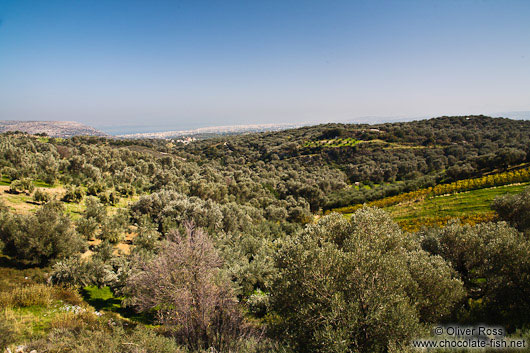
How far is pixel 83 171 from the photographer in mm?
39406

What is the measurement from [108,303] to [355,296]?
1445cm

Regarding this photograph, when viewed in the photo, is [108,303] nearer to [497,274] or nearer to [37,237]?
[37,237]

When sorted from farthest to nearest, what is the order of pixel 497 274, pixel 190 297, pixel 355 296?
pixel 497 274
pixel 190 297
pixel 355 296

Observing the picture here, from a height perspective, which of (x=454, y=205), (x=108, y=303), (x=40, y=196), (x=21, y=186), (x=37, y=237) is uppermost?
(x=21, y=186)

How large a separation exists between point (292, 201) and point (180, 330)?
47568 mm

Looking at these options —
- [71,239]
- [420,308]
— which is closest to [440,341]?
[420,308]

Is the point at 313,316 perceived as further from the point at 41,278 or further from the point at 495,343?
the point at 41,278

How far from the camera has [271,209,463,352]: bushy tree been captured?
28.5 ft

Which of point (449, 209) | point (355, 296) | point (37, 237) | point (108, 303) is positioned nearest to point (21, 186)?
point (37, 237)

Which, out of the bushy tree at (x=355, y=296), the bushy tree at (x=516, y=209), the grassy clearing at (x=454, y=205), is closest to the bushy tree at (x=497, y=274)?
the bushy tree at (x=355, y=296)

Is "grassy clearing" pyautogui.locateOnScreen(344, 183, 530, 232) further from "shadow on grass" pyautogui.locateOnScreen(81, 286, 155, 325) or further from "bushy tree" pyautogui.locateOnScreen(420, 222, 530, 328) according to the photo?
"shadow on grass" pyautogui.locateOnScreen(81, 286, 155, 325)

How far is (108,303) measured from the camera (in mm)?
13555

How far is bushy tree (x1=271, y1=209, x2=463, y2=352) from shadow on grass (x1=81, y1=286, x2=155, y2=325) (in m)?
8.85

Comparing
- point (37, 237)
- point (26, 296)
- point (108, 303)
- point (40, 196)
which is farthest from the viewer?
point (40, 196)
